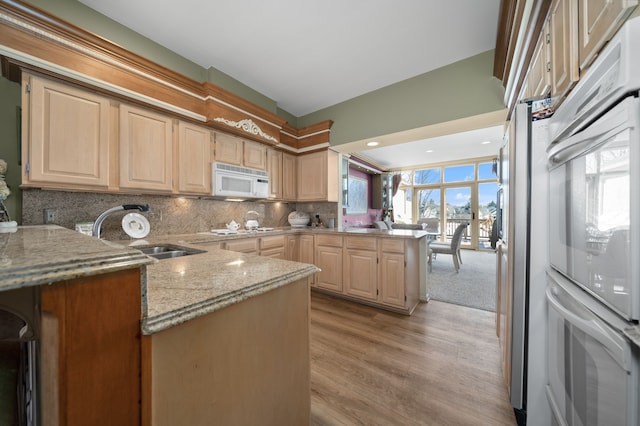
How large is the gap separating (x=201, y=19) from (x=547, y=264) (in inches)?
117

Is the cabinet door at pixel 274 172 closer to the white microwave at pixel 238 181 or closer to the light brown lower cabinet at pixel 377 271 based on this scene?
the white microwave at pixel 238 181

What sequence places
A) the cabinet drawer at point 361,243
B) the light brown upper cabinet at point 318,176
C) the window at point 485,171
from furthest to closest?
the window at point 485,171, the light brown upper cabinet at point 318,176, the cabinet drawer at point 361,243

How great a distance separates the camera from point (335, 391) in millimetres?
1485

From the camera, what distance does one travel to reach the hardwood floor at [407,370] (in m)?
1.33

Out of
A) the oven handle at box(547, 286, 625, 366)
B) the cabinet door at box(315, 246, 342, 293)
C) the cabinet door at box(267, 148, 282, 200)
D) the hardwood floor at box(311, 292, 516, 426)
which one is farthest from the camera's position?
the cabinet door at box(267, 148, 282, 200)

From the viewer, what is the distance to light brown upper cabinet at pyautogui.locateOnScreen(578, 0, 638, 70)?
664 millimetres

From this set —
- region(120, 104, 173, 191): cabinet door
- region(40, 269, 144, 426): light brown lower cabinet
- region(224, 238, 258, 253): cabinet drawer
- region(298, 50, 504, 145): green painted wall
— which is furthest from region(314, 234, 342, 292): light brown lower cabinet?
region(40, 269, 144, 426): light brown lower cabinet

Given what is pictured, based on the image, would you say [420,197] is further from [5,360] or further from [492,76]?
[5,360]

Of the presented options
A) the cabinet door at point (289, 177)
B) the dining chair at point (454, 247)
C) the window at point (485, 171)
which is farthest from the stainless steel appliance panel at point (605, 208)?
the window at point (485, 171)

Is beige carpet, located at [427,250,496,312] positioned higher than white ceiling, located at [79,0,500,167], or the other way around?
white ceiling, located at [79,0,500,167]

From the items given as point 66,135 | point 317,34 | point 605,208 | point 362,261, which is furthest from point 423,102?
point 66,135

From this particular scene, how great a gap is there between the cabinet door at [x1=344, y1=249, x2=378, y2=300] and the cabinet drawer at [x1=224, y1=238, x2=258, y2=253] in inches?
45.6

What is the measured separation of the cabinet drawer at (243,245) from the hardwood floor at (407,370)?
105cm

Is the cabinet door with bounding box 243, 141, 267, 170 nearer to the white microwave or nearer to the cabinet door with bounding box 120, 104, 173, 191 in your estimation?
the white microwave
